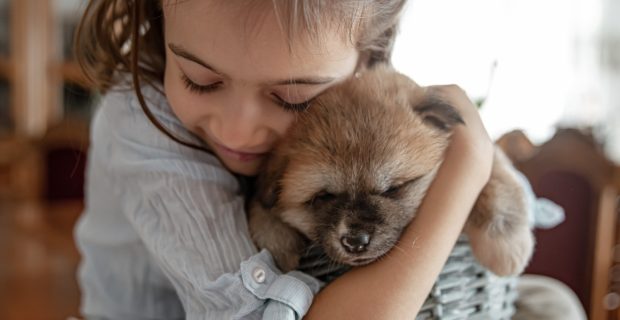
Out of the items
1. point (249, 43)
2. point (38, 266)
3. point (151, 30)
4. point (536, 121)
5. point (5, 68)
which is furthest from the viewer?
point (5, 68)

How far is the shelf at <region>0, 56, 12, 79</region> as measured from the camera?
12.0 ft

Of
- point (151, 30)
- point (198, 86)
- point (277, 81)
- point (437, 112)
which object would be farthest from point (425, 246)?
point (151, 30)

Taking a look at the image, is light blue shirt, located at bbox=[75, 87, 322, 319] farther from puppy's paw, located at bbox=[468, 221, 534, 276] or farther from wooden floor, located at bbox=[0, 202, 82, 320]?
wooden floor, located at bbox=[0, 202, 82, 320]

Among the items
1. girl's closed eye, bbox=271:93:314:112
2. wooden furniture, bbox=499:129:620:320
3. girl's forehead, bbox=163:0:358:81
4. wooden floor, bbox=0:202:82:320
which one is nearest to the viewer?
girl's forehead, bbox=163:0:358:81

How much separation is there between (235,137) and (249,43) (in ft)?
0.55

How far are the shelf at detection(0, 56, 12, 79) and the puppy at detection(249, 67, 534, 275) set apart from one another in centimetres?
330

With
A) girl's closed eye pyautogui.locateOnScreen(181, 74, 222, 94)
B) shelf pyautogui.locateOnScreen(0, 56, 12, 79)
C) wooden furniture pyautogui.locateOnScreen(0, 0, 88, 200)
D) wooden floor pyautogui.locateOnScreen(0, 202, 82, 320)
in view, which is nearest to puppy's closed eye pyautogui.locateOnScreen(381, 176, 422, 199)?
girl's closed eye pyautogui.locateOnScreen(181, 74, 222, 94)

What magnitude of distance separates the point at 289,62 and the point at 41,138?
130 inches

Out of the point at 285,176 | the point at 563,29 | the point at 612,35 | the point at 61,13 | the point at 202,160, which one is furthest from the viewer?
the point at 61,13

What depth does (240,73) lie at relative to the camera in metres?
0.83

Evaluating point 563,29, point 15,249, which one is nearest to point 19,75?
point 15,249

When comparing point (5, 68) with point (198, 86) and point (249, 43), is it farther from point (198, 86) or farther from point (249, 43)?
point (249, 43)

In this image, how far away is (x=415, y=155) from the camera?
0.88 meters

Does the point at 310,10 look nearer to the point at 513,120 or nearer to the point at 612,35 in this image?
the point at 513,120
